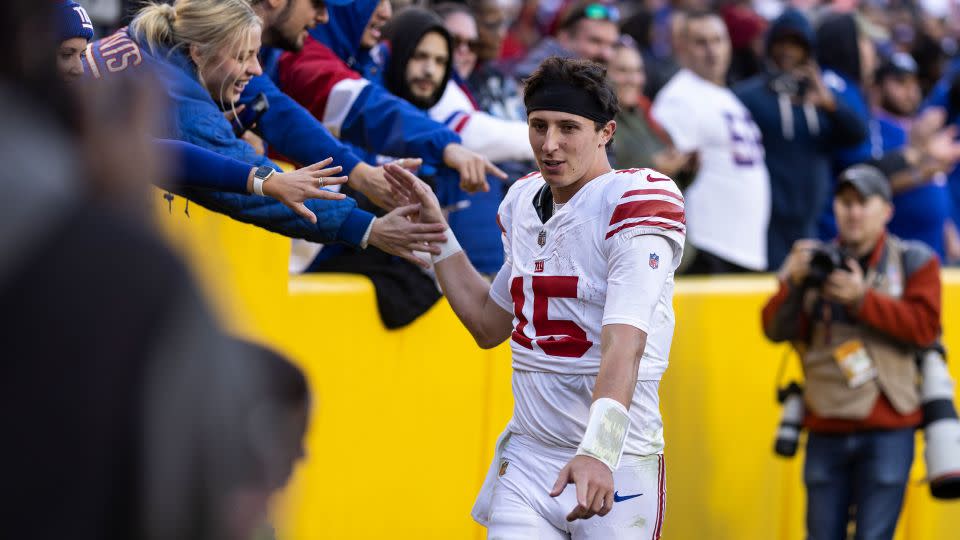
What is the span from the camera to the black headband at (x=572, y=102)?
4.15 meters

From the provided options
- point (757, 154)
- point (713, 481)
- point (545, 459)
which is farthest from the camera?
point (757, 154)

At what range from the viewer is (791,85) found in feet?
27.7

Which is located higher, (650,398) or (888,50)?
(888,50)

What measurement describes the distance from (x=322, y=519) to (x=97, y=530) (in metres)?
3.99

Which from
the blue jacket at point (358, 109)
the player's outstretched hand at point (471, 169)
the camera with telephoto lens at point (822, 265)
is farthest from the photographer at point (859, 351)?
the blue jacket at point (358, 109)

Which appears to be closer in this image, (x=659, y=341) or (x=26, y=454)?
(x=26, y=454)

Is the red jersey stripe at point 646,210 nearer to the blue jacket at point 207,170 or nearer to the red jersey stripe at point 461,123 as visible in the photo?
the blue jacket at point 207,170

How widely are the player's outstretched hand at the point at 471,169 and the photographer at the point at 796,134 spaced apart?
153 inches

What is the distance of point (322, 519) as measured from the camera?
5.05 m

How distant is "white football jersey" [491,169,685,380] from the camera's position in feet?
12.7

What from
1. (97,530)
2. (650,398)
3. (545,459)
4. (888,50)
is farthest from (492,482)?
(888,50)

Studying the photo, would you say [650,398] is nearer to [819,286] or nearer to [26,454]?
[819,286]

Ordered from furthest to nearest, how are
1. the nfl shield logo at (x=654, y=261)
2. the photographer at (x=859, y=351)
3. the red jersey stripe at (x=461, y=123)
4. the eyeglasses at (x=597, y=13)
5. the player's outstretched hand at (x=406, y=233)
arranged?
the eyeglasses at (x=597, y=13)
the photographer at (x=859, y=351)
the red jersey stripe at (x=461, y=123)
the player's outstretched hand at (x=406, y=233)
the nfl shield logo at (x=654, y=261)

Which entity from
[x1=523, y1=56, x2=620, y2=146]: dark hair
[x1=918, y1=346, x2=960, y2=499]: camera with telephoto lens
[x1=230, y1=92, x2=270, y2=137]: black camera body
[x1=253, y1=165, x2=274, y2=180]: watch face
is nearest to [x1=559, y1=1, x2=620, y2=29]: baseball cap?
[x1=918, y1=346, x2=960, y2=499]: camera with telephoto lens
